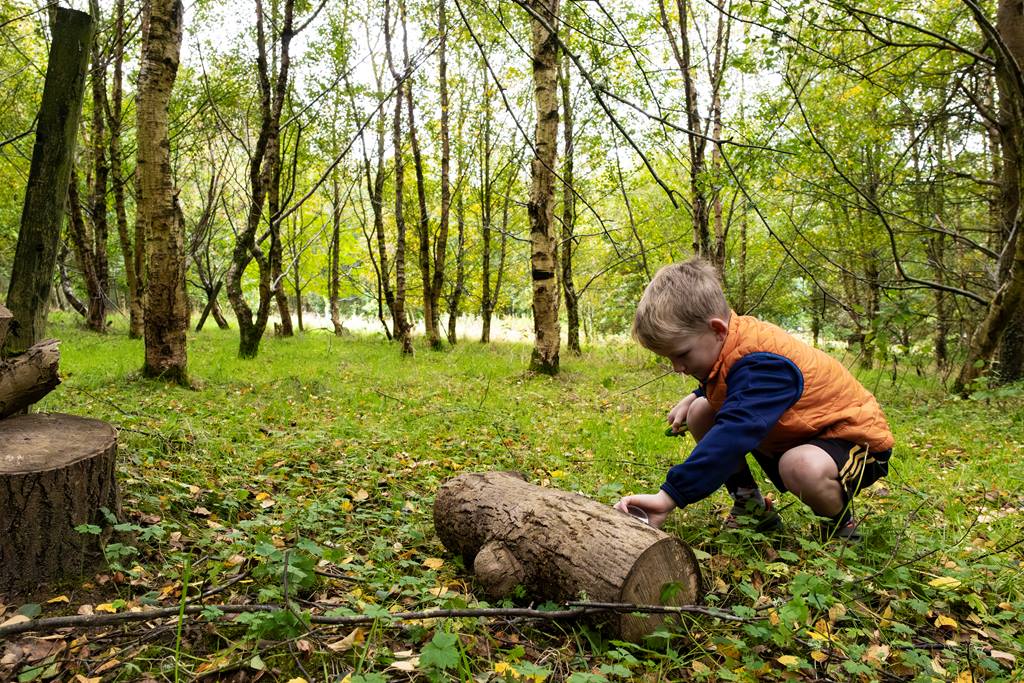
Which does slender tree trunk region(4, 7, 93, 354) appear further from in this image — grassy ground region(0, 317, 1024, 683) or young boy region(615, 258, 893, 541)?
young boy region(615, 258, 893, 541)

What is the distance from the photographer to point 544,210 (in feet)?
28.1

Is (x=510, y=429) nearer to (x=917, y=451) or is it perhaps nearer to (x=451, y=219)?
(x=917, y=451)

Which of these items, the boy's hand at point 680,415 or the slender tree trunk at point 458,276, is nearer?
the boy's hand at point 680,415

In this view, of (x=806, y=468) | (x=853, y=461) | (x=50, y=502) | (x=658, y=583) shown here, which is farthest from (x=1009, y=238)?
(x=50, y=502)

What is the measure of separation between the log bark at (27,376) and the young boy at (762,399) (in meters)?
2.92

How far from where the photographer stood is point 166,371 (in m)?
6.94

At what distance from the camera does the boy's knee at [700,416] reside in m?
3.03

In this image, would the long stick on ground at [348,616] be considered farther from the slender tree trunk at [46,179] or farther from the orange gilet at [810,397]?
the slender tree trunk at [46,179]

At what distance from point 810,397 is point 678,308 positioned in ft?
2.46

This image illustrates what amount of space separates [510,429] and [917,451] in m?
3.53

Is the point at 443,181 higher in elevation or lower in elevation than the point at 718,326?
higher

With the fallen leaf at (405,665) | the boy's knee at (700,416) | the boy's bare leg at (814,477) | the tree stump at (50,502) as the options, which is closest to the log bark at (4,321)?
the tree stump at (50,502)

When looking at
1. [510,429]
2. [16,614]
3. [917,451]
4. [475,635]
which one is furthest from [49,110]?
[917,451]

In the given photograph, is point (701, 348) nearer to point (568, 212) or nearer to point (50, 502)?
point (50, 502)
